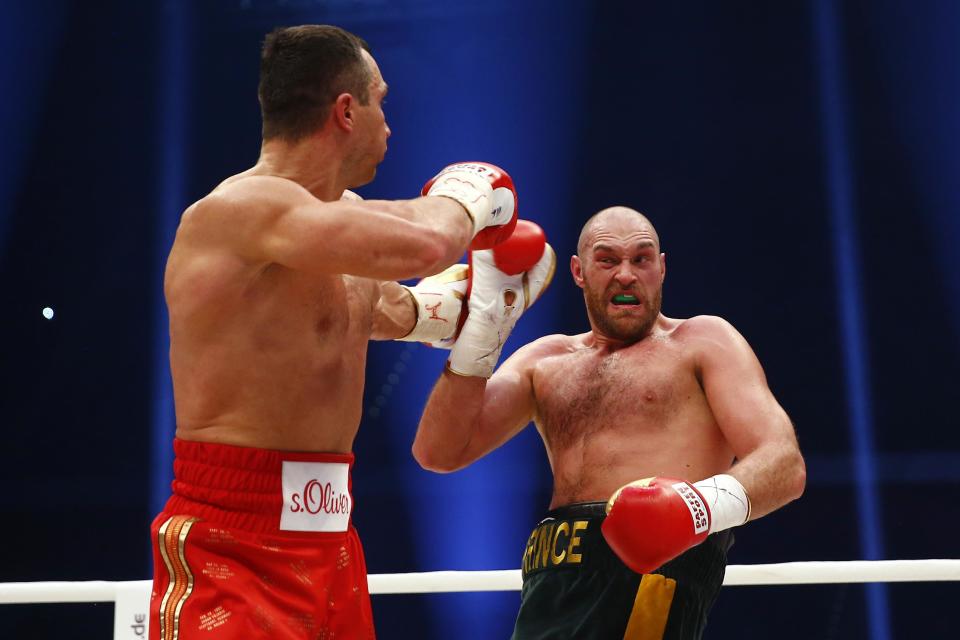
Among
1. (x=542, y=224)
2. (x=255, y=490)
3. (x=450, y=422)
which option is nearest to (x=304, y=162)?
(x=255, y=490)

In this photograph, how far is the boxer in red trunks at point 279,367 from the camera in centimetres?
143

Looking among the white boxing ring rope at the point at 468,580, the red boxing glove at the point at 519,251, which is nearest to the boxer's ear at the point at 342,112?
the red boxing glove at the point at 519,251

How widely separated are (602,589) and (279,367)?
787 mm

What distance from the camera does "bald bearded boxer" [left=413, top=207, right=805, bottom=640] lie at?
1.92 m

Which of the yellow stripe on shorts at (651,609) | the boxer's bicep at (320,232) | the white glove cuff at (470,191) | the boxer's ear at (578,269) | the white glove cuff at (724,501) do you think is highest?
the boxer's ear at (578,269)

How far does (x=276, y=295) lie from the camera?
4.97 ft

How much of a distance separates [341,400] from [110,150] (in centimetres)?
303

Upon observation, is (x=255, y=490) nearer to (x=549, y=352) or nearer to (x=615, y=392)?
(x=615, y=392)

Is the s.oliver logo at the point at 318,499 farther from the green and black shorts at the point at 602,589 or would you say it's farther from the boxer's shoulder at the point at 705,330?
the boxer's shoulder at the point at 705,330

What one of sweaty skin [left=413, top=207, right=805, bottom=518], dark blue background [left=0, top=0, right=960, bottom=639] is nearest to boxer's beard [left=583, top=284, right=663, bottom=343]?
sweaty skin [left=413, top=207, right=805, bottom=518]

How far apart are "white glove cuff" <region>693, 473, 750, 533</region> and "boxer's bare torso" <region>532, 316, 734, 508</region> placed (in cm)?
28

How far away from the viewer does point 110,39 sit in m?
4.32

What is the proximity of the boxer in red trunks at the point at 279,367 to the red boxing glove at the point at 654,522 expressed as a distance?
38 cm

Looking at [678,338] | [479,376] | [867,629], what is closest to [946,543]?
[867,629]
